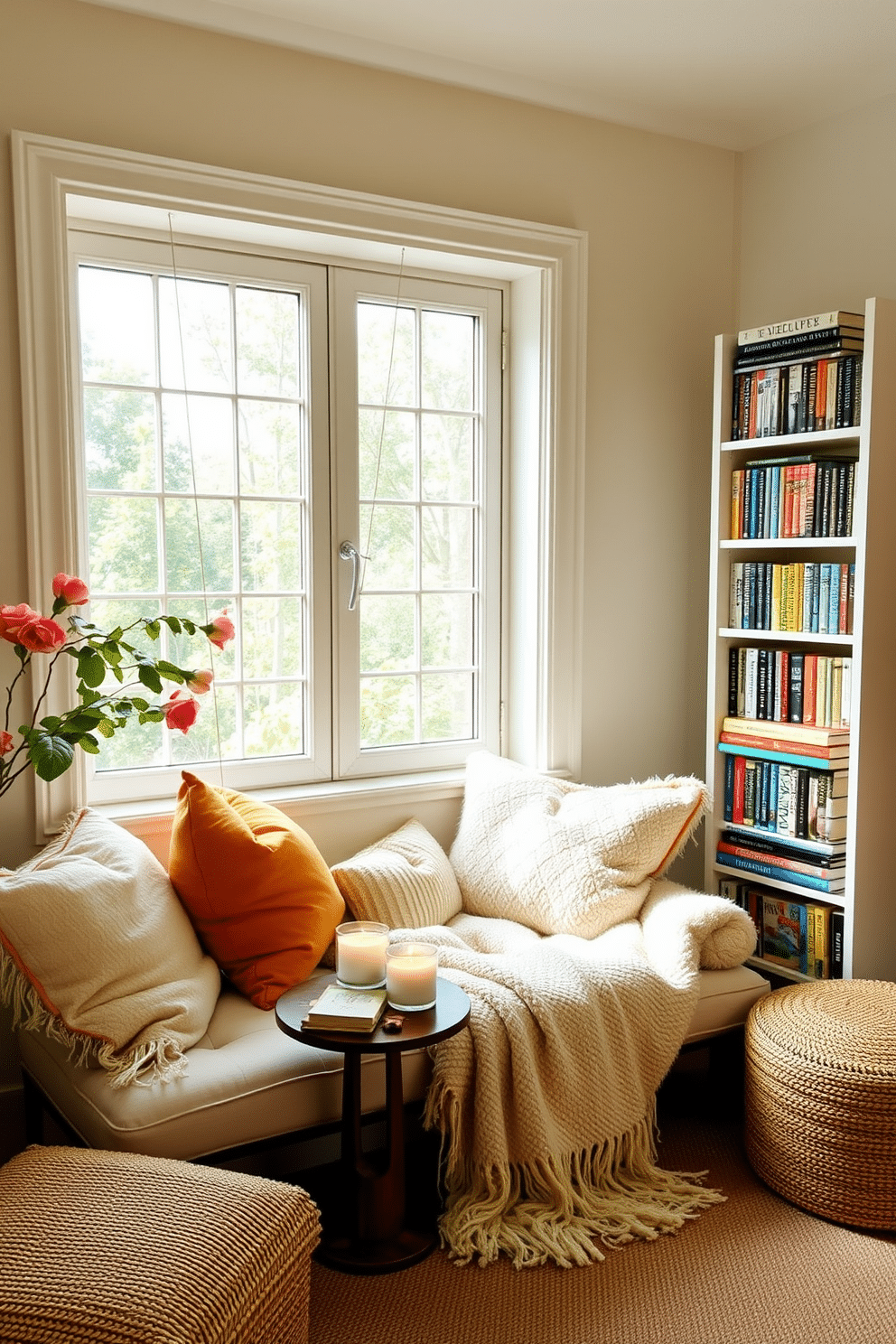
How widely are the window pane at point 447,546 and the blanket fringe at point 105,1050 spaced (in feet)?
5.23

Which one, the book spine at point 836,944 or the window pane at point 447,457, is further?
the window pane at point 447,457

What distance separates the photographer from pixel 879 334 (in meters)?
2.75

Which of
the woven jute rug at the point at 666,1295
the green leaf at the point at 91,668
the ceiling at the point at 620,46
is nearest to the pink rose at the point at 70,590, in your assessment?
the green leaf at the point at 91,668

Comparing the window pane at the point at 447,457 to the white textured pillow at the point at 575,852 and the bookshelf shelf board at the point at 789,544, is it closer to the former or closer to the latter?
the bookshelf shelf board at the point at 789,544

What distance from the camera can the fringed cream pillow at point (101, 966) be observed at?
206 cm

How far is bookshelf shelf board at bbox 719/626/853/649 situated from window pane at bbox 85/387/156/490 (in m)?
1.64

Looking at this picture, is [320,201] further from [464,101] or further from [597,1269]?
[597,1269]

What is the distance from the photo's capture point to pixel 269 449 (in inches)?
118

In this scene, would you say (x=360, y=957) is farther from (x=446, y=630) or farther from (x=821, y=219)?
(x=821, y=219)

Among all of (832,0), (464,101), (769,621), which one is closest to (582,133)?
(464,101)

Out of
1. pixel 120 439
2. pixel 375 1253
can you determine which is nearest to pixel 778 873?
pixel 375 1253

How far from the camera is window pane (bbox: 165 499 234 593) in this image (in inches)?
113

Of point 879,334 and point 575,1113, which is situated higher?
point 879,334

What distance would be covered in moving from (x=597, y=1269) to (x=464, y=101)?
2823 millimetres
